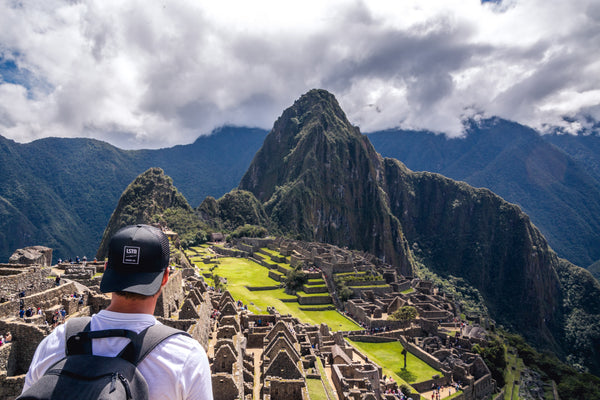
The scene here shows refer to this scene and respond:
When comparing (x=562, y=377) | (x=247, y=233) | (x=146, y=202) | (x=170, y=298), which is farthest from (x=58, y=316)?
(x=146, y=202)

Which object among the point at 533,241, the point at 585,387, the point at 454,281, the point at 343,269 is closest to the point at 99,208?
the point at 343,269

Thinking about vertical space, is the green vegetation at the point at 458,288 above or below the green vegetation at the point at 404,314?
below

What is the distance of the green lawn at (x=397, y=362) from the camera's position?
102ft

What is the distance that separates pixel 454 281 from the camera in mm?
175750

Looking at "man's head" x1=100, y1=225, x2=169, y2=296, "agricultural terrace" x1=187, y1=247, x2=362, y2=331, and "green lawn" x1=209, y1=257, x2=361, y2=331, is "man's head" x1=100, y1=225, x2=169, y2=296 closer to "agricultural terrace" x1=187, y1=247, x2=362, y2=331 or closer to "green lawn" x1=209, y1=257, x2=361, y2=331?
"green lawn" x1=209, y1=257, x2=361, y2=331

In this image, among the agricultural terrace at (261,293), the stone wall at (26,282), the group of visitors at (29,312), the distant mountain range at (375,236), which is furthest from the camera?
the distant mountain range at (375,236)

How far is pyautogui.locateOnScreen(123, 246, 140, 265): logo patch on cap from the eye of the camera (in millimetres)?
2977

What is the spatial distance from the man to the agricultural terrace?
32.8m

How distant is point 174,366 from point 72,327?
31.6 inches

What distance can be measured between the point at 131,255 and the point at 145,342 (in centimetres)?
73

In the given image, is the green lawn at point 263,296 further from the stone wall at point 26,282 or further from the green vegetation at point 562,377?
the green vegetation at point 562,377

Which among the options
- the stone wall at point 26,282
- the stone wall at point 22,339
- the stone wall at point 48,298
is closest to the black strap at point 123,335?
the stone wall at point 22,339

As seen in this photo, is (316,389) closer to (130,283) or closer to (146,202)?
(130,283)

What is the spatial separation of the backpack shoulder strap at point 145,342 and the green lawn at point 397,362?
101ft
